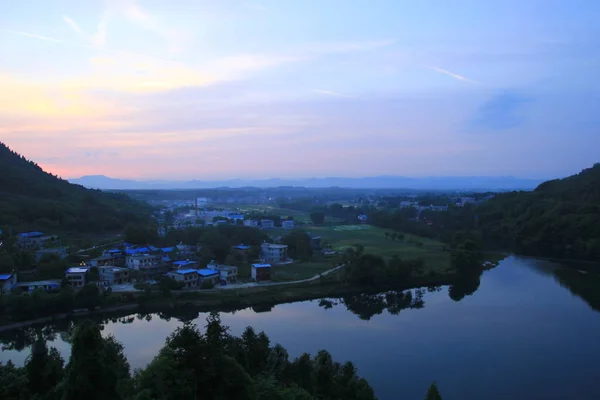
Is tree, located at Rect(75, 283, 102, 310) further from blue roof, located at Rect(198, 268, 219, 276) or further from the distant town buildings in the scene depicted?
the distant town buildings

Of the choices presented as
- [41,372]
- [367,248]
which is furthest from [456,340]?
[367,248]

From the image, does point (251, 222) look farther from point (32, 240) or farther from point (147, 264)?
point (147, 264)

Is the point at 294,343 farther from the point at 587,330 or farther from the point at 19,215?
the point at 19,215

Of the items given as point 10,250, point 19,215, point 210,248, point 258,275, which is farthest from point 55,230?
point 258,275

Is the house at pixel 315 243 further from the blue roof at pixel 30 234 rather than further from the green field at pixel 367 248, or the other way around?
the blue roof at pixel 30 234

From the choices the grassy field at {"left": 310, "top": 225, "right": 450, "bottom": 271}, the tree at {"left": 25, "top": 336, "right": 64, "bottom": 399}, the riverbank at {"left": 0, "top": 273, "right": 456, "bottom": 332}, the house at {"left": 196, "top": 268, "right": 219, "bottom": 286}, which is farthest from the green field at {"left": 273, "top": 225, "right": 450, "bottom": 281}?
the tree at {"left": 25, "top": 336, "right": 64, "bottom": 399}
